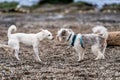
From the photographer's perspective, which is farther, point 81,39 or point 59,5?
point 59,5

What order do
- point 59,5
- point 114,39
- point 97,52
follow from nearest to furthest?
1. point 97,52
2. point 114,39
3. point 59,5

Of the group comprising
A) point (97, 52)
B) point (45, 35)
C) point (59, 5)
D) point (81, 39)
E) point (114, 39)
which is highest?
point (45, 35)

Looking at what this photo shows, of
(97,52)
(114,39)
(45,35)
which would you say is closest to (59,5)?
(114,39)

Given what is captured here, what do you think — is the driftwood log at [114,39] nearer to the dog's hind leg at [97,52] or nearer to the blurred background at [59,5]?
the dog's hind leg at [97,52]

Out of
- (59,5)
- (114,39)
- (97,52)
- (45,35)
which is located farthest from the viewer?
(59,5)

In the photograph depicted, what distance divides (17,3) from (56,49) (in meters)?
27.4

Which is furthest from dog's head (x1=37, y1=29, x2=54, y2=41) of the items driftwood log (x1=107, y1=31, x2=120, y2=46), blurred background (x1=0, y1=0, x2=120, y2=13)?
blurred background (x1=0, y1=0, x2=120, y2=13)

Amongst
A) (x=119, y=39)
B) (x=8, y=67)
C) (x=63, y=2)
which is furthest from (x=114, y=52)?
(x=63, y=2)

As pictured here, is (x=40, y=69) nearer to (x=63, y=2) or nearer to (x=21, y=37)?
(x=21, y=37)

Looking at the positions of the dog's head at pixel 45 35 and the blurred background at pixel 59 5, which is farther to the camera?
the blurred background at pixel 59 5

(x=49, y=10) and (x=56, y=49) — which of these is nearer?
(x=56, y=49)

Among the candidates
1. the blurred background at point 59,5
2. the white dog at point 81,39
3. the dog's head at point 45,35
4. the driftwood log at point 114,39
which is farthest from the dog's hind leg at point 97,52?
the blurred background at point 59,5

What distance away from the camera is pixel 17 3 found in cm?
4009

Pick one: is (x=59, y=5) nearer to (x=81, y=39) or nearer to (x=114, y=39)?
(x=114, y=39)
